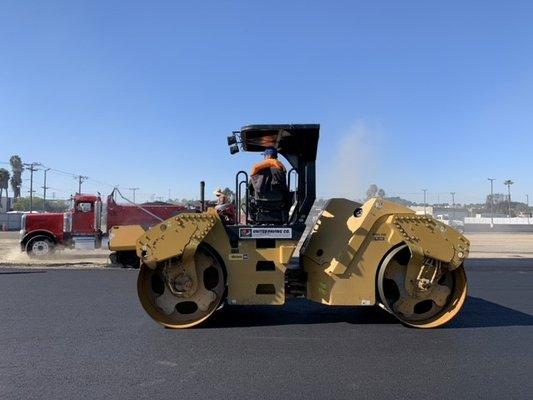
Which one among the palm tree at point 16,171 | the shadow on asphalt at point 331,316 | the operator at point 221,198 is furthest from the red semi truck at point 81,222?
the palm tree at point 16,171

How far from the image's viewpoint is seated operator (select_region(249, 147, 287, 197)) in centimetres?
678

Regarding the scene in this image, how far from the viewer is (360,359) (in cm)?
519

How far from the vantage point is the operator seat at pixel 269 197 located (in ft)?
22.3

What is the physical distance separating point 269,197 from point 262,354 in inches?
84.2

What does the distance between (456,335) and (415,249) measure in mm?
1089

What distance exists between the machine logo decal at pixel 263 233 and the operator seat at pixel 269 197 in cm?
31

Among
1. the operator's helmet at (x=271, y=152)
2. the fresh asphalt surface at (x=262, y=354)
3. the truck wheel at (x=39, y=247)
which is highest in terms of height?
the operator's helmet at (x=271, y=152)

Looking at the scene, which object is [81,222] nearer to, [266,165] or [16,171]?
[266,165]

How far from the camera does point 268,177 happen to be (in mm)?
6781

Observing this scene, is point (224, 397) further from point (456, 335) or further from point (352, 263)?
point (456, 335)

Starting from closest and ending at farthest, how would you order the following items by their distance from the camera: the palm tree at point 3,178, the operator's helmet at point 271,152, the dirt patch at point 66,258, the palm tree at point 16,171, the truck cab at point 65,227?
the operator's helmet at point 271,152, the dirt patch at point 66,258, the truck cab at point 65,227, the palm tree at point 3,178, the palm tree at point 16,171

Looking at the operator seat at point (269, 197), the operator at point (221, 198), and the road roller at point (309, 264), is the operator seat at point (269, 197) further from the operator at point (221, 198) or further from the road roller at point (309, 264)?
the operator at point (221, 198)

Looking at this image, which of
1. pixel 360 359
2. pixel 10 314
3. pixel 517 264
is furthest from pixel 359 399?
pixel 517 264

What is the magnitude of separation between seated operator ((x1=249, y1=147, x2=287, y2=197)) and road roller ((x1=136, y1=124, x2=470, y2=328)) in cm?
1
